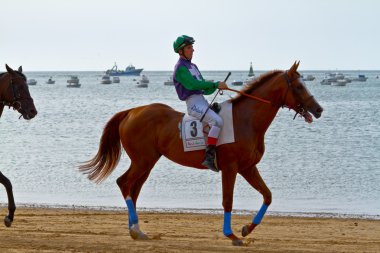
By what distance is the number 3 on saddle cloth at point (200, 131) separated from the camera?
39.1 ft

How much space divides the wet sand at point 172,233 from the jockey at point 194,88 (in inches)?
50.1

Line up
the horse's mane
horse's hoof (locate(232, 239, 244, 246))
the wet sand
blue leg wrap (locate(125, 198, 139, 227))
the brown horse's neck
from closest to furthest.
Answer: the wet sand < horse's hoof (locate(232, 239, 244, 246)) < the brown horse's neck < the horse's mane < blue leg wrap (locate(125, 198, 139, 227))

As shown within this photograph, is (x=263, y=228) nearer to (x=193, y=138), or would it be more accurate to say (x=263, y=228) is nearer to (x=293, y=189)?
(x=193, y=138)

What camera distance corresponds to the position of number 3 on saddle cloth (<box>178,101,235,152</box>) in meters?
11.9

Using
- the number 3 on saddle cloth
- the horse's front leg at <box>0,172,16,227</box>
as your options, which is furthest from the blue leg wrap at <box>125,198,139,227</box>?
the horse's front leg at <box>0,172,16,227</box>

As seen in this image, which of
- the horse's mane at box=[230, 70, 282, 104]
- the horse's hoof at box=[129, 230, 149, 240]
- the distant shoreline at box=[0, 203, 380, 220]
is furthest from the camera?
the distant shoreline at box=[0, 203, 380, 220]

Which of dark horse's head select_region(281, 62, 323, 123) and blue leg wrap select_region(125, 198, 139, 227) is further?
blue leg wrap select_region(125, 198, 139, 227)

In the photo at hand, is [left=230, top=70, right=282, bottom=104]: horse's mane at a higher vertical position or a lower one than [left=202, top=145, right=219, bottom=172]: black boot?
higher

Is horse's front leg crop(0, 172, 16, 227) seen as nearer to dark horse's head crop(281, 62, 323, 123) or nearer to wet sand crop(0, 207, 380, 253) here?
wet sand crop(0, 207, 380, 253)

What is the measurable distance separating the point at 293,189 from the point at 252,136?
1118cm

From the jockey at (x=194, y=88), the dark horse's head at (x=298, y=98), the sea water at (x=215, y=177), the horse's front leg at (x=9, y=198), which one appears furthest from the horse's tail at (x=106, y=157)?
the sea water at (x=215, y=177)

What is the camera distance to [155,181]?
24641 millimetres

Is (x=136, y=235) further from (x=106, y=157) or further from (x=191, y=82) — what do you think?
(x=191, y=82)

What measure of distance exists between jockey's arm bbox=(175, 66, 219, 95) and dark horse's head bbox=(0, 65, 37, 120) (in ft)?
7.51
